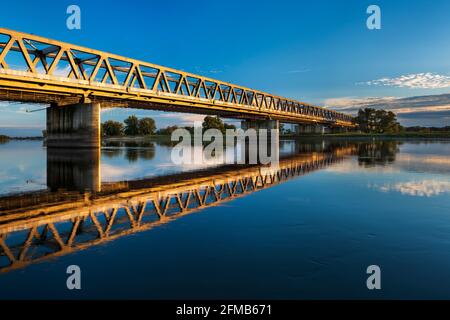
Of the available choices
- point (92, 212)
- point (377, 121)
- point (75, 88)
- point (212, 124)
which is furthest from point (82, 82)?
point (377, 121)

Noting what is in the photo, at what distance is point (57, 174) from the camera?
22031 mm

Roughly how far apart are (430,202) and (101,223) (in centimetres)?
1170

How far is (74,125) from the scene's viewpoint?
150ft

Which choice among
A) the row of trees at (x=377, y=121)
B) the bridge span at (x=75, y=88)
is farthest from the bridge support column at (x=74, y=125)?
the row of trees at (x=377, y=121)

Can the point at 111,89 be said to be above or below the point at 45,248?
above

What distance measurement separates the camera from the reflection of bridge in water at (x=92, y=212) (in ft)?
24.8

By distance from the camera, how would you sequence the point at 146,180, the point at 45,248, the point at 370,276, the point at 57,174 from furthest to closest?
1. the point at 57,174
2. the point at 146,180
3. the point at 45,248
4. the point at 370,276

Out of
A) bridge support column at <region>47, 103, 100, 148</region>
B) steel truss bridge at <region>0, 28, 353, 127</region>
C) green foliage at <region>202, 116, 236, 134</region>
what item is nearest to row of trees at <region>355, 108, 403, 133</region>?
green foliage at <region>202, 116, 236, 134</region>

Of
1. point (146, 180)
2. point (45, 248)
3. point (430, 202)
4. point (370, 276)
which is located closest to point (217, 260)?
point (370, 276)

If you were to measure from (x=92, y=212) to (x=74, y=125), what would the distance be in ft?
128

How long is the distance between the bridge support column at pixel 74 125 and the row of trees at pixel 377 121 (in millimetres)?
169391

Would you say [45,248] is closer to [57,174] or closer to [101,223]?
[101,223]

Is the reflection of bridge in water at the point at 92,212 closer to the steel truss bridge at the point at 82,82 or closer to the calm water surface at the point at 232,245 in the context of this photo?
the calm water surface at the point at 232,245
